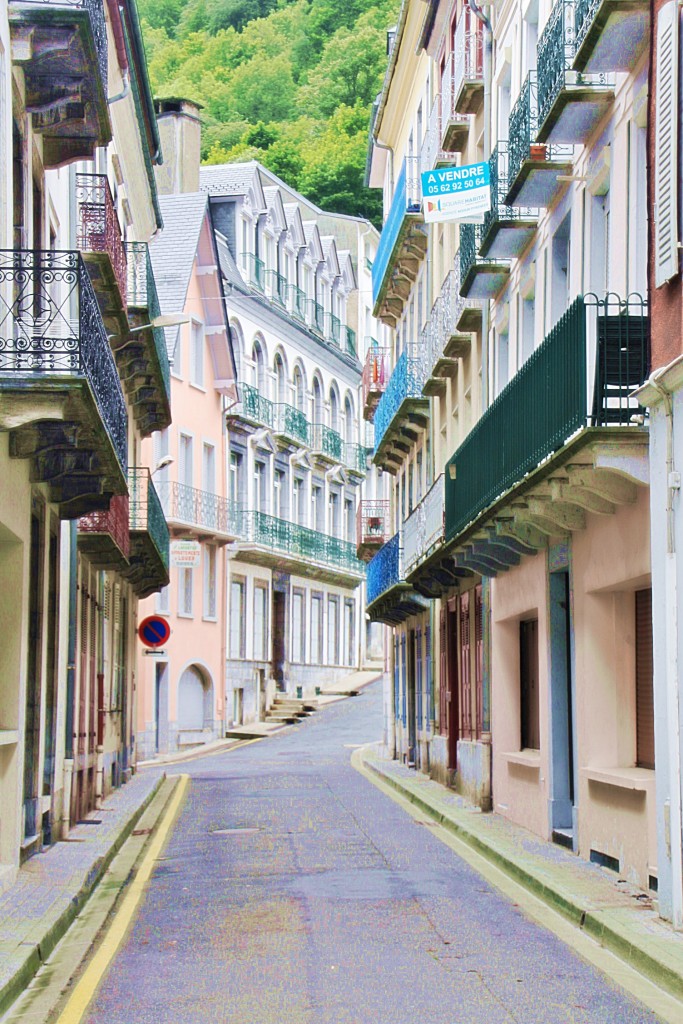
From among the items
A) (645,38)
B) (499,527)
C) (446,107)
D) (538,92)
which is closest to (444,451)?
(446,107)

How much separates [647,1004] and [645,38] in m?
7.57

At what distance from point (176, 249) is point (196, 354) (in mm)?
3705

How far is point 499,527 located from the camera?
1805 centimetres

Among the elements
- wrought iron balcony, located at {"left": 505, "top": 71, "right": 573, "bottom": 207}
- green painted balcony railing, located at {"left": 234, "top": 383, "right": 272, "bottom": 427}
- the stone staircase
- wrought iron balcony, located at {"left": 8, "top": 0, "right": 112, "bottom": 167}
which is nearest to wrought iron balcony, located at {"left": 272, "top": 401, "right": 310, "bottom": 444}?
green painted balcony railing, located at {"left": 234, "top": 383, "right": 272, "bottom": 427}

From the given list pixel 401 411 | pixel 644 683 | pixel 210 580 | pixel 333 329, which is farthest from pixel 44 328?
pixel 333 329

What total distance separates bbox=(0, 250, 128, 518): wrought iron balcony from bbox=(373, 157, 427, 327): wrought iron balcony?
14507mm

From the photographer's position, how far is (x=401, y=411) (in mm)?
31359

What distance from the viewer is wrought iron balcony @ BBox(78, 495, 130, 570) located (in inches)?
878

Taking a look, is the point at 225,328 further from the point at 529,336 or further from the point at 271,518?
the point at 529,336

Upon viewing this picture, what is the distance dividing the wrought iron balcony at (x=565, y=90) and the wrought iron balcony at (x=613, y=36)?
0.99 m

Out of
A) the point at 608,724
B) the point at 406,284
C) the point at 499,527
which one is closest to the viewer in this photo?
the point at 608,724

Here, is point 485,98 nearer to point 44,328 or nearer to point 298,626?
point 44,328

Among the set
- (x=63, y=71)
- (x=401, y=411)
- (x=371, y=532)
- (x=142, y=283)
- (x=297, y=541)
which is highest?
(x=142, y=283)

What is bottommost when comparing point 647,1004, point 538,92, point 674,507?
point 647,1004
